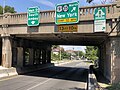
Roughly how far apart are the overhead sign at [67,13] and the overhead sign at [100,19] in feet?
6.24

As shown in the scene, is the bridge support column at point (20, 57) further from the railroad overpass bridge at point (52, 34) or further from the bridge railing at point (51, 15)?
the bridge railing at point (51, 15)

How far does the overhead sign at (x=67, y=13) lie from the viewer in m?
23.5

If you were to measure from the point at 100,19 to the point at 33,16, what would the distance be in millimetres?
7685

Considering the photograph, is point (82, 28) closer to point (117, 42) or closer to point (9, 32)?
point (117, 42)

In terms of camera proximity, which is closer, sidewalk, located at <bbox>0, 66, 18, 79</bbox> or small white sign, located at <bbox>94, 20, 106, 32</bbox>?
small white sign, located at <bbox>94, 20, 106, 32</bbox>

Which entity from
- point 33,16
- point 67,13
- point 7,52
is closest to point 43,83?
point 67,13

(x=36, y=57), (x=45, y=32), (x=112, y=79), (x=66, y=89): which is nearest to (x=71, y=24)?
(x=45, y=32)

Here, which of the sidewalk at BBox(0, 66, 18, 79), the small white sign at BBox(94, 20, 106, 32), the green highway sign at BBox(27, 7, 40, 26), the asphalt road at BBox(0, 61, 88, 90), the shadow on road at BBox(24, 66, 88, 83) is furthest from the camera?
the shadow on road at BBox(24, 66, 88, 83)

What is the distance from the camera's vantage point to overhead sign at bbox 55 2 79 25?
23.5 m

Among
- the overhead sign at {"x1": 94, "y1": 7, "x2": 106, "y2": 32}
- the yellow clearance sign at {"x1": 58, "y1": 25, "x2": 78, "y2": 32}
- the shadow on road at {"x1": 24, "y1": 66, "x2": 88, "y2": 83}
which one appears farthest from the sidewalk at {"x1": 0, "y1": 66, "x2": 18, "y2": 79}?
the overhead sign at {"x1": 94, "y1": 7, "x2": 106, "y2": 32}

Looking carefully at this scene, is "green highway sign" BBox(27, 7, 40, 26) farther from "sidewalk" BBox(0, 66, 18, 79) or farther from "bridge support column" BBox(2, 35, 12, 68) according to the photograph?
"sidewalk" BBox(0, 66, 18, 79)

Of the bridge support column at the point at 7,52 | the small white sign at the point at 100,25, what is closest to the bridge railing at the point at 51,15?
the small white sign at the point at 100,25

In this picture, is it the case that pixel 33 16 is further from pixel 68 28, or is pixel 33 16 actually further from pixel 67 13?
pixel 68 28

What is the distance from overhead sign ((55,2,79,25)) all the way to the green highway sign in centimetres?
237
